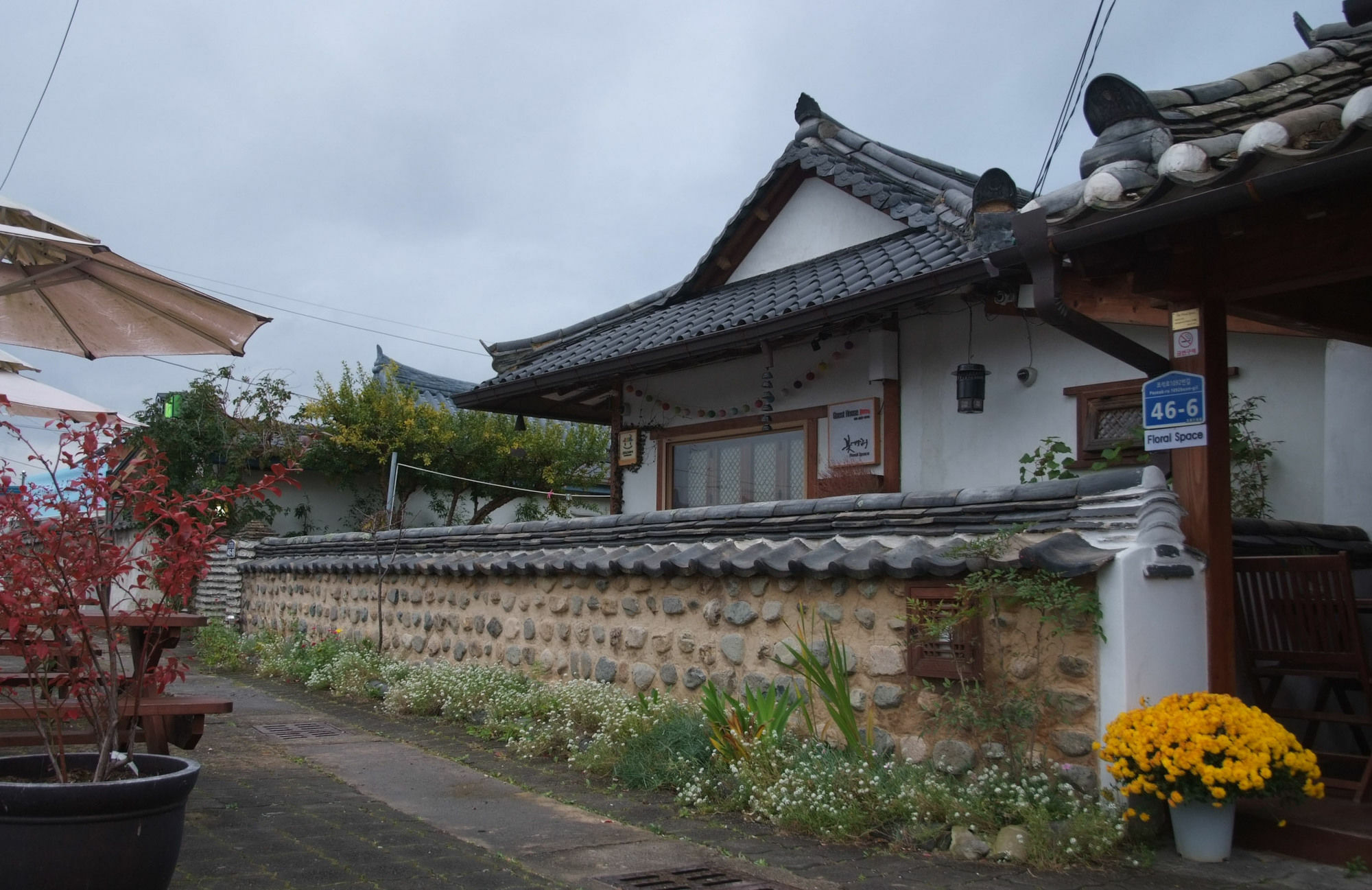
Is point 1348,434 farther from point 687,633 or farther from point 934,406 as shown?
point 687,633

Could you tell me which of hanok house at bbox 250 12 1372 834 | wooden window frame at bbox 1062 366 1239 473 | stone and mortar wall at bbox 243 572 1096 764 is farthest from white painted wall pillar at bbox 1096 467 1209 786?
wooden window frame at bbox 1062 366 1239 473

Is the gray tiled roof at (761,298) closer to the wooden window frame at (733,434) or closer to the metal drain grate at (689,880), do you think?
the wooden window frame at (733,434)

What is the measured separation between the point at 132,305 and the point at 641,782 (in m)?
4.09

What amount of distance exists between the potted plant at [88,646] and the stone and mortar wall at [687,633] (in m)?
3.02

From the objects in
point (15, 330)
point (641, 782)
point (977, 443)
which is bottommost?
point (641, 782)

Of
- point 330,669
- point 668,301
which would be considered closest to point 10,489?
point 330,669

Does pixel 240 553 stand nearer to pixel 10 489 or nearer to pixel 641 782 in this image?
pixel 641 782

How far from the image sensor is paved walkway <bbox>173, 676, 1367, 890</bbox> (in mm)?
4125

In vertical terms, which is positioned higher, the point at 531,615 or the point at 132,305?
the point at 132,305

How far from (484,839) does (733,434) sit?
534 centimetres

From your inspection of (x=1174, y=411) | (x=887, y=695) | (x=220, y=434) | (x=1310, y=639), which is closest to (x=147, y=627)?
(x=887, y=695)

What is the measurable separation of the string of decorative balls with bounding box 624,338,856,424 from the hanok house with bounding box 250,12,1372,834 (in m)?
0.03

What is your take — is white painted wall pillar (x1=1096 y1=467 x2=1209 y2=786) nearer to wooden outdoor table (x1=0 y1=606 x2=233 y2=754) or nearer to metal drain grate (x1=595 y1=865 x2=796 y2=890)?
metal drain grate (x1=595 y1=865 x2=796 y2=890)

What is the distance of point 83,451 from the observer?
380cm
